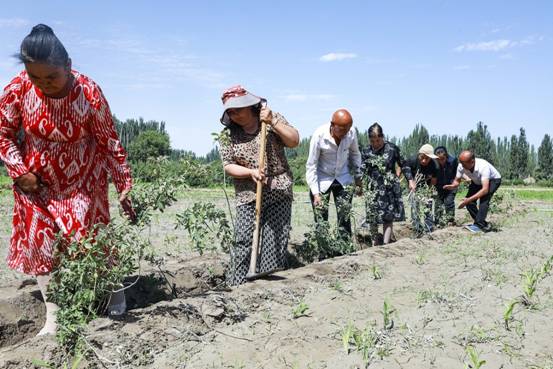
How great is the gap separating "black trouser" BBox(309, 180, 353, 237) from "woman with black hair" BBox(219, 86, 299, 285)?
110cm

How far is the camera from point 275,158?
4414 mm

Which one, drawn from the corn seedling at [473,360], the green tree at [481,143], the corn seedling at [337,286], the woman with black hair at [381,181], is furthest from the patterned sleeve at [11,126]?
the green tree at [481,143]

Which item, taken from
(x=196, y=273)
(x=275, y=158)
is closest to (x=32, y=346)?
(x=196, y=273)

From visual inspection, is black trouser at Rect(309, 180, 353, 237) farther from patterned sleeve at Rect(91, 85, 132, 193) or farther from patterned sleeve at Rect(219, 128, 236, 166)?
patterned sleeve at Rect(91, 85, 132, 193)

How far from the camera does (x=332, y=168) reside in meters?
5.73

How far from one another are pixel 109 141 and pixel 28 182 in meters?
0.51

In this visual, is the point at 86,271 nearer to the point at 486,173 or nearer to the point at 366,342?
the point at 366,342

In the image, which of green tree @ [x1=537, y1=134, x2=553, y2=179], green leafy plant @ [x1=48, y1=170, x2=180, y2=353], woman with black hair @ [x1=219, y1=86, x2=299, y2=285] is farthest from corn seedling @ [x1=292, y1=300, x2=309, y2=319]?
green tree @ [x1=537, y1=134, x2=553, y2=179]

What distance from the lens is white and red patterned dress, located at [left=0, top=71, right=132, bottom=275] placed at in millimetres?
3113

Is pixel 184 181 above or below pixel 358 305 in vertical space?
above

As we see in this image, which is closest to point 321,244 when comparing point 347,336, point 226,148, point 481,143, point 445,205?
point 226,148

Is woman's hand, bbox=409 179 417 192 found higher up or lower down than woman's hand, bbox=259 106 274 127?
lower down

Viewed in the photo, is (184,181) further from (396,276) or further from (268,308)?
(396,276)

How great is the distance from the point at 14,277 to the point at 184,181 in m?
2.34
